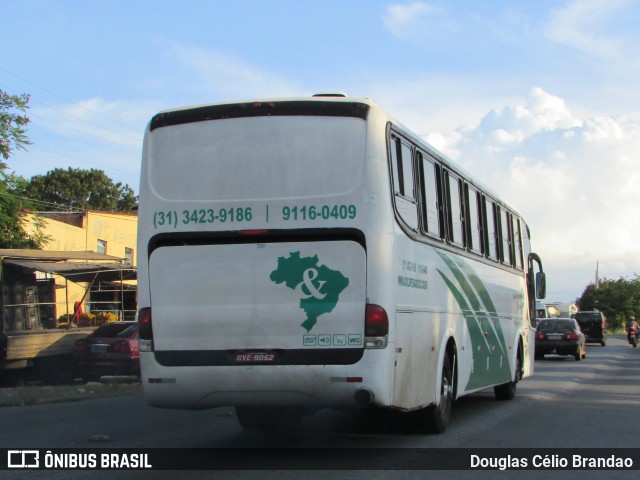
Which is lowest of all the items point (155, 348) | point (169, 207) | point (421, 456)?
point (421, 456)

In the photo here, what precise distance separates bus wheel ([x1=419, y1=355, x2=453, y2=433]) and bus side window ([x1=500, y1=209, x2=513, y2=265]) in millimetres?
4877

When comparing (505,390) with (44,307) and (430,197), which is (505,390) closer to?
(430,197)

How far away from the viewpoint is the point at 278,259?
852 centimetres

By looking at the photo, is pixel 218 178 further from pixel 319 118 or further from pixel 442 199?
pixel 442 199

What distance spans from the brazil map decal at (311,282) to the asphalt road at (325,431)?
1478 millimetres

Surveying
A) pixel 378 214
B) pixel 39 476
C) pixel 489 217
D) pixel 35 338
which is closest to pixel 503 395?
pixel 489 217

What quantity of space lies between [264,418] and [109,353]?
35.1 feet

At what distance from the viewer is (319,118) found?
8.74 metres

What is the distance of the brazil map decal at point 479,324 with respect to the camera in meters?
11.7

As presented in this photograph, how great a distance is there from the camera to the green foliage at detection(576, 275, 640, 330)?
100312 millimetres

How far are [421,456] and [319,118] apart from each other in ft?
11.6

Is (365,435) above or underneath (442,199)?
underneath

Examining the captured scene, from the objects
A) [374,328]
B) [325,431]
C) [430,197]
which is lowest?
[325,431]

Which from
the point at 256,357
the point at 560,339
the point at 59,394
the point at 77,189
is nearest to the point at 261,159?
the point at 256,357
